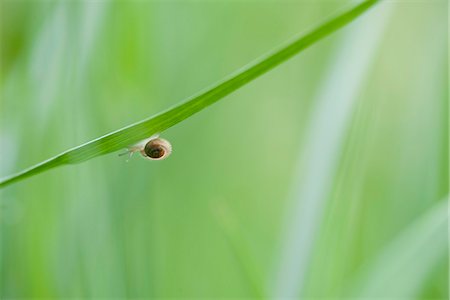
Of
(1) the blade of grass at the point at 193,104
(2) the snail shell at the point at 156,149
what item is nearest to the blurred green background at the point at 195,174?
(2) the snail shell at the point at 156,149

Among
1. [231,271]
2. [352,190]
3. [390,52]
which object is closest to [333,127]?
[352,190]

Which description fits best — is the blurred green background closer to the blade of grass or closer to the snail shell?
the snail shell

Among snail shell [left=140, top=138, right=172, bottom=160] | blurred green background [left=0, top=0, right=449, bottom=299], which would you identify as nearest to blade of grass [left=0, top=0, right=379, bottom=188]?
snail shell [left=140, top=138, right=172, bottom=160]

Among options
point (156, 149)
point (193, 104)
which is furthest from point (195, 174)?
point (193, 104)

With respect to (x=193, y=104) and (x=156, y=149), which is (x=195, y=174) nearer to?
(x=156, y=149)

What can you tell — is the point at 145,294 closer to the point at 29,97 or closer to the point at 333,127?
the point at 29,97

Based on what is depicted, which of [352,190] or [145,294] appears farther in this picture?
[352,190]
